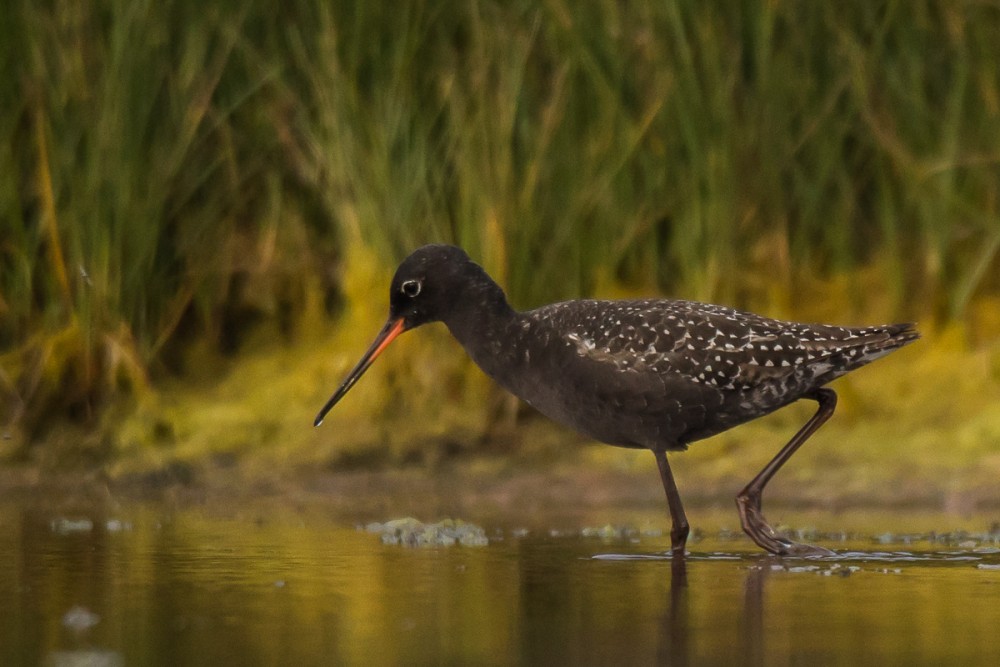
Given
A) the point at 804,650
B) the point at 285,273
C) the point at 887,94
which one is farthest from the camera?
the point at 285,273

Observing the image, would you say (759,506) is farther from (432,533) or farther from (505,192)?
(505,192)

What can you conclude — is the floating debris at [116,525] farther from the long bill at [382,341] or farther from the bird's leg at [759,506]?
the bird's leg at [759,506]

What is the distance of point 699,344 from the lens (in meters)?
8.95

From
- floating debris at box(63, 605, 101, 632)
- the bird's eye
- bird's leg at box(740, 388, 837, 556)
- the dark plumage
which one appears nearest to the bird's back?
the dark plumage

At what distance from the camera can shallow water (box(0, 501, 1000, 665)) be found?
19.4ft

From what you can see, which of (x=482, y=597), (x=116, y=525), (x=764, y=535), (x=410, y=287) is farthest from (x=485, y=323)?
(x=482, y=597)

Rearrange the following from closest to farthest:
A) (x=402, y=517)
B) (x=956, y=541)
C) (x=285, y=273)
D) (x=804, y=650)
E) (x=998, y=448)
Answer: (x=804, y=650) < (x=956, y=541) < (x=402, y=517) < (x=998, y=448) < (x=285, y=273)

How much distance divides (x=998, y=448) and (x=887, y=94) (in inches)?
85.4

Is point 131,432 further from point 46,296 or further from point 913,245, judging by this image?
point 913,245

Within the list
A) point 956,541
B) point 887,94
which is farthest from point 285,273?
point 956,541

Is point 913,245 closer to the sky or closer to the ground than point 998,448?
closer to the sky

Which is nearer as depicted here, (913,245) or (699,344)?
(699,344)

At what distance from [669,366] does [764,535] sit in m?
0.85

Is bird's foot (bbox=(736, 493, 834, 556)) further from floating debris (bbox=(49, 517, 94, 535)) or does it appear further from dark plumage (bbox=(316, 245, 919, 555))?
floating debris (bbox=(49, 517, 94, 535))
